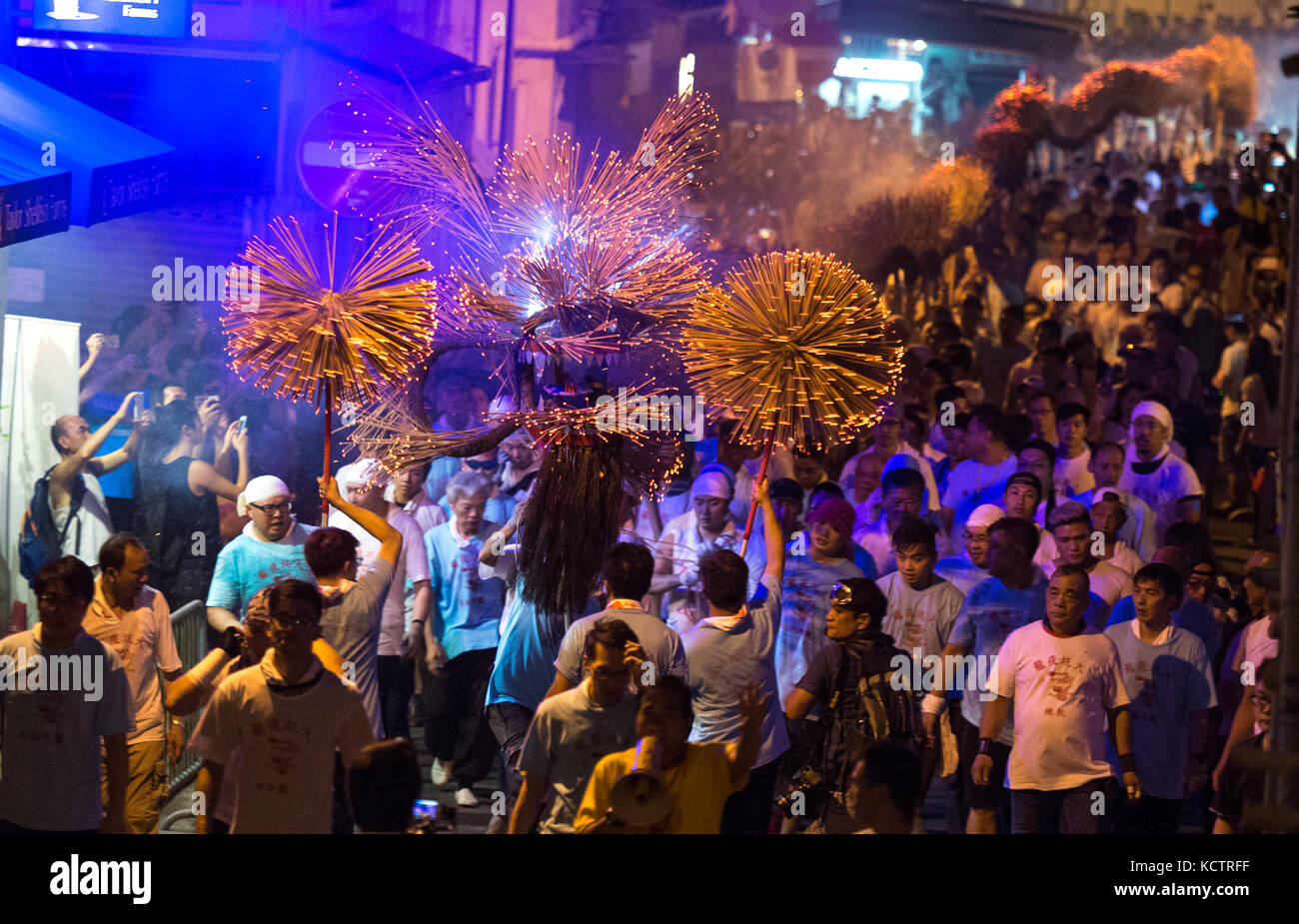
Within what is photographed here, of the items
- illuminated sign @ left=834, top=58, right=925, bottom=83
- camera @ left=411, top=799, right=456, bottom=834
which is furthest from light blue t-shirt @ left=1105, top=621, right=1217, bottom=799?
illuminated sign @ left=834, top=58, right=925, bottom=83

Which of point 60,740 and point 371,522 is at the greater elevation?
point 371,522

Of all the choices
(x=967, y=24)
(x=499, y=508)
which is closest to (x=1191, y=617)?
(x=499, y=508)

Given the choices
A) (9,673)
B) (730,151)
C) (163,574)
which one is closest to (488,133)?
(730,151)

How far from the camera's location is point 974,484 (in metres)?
6.70

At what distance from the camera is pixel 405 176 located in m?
5.19

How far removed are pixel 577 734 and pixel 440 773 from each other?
195 centimetres

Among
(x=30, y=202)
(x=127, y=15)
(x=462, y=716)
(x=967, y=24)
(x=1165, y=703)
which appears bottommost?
(x=462, y=716)

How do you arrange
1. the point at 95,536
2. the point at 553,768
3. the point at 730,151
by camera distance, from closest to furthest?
1. the point at 553,768
2. the point at 95,536
3. the point at 730,151

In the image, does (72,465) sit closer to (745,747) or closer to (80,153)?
Answer: (80,153)

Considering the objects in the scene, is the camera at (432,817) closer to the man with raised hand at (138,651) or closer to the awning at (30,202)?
the man with raised hand at (138,651)

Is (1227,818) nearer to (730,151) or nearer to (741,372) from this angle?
(741,372)

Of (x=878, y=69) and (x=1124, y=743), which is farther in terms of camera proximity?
(x=878, y=69)

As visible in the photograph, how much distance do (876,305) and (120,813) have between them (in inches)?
113

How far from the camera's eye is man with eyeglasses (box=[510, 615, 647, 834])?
4.19 meters
